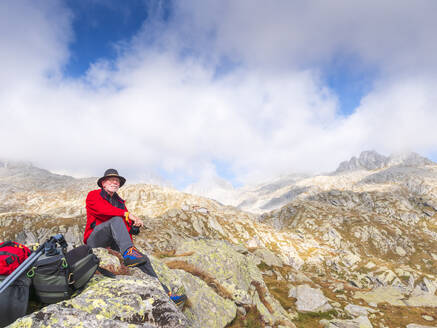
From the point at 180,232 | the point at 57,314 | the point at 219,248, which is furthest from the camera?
the point at 180,232

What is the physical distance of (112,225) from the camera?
31.6 feet

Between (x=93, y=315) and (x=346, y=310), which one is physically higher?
(x=93, y=315)

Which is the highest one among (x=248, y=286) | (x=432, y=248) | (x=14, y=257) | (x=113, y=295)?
(x=14, y=257)

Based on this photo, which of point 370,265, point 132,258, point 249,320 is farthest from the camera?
point 370,265

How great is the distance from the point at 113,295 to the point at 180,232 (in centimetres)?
10926

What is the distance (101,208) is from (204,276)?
35.5 feet

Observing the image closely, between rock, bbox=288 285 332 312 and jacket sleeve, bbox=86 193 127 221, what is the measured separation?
1013 inches

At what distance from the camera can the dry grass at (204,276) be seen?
15656mm

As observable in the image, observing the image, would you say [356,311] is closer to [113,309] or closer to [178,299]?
[178,299]

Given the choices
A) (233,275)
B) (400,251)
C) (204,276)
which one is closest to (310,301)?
(233,275)

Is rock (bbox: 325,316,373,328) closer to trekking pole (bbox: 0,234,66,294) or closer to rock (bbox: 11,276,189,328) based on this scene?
rock (bbox: 11,276,189,328)

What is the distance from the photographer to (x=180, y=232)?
110 metres

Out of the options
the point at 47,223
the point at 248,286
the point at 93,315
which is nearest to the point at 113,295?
the point at 93,315

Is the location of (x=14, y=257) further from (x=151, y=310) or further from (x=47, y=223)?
(x=47, y=223)
